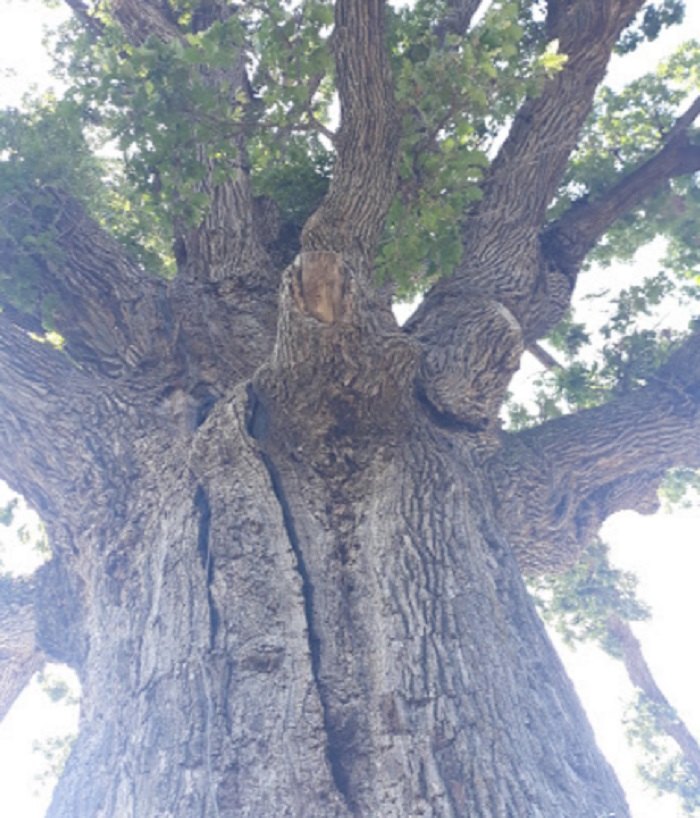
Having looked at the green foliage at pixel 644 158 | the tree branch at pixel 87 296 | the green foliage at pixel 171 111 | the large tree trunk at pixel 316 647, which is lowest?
the large tree trunk at pixel 316 647

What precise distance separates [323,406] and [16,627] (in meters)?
3.42

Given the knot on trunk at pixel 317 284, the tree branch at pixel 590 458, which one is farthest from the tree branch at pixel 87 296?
the tree branch at pixel 590 458

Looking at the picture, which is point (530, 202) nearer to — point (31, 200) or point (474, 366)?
point (474, 366)

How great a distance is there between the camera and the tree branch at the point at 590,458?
5402 millimetres

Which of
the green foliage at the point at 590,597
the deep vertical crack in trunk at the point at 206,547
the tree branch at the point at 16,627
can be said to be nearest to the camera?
the deep vertical crack in trunk at the point at 206,547

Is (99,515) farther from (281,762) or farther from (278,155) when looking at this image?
(278,155)

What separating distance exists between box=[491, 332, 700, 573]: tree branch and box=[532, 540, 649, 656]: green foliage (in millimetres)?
2755

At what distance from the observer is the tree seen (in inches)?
131

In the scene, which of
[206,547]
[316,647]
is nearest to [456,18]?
[206,547]

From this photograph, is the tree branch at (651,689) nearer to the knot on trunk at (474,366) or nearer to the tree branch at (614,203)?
the tree branch at (614,203)

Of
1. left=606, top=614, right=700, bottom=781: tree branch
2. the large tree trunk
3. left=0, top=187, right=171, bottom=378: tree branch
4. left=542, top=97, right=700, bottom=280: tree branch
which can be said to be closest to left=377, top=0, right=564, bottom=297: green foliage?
left=542, top=97, right=700, bottom=280: tree branch

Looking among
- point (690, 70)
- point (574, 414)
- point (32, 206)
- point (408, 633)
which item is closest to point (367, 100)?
point (32, 206)

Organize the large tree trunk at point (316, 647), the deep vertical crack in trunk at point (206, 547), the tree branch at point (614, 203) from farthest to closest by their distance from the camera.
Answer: the tree branch at point (614, 203) < the deep vertical crack in trunk at point (206, 547) < the large tree trunk at point (316, 647)

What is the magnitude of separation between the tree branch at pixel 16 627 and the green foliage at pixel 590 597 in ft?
17.5
